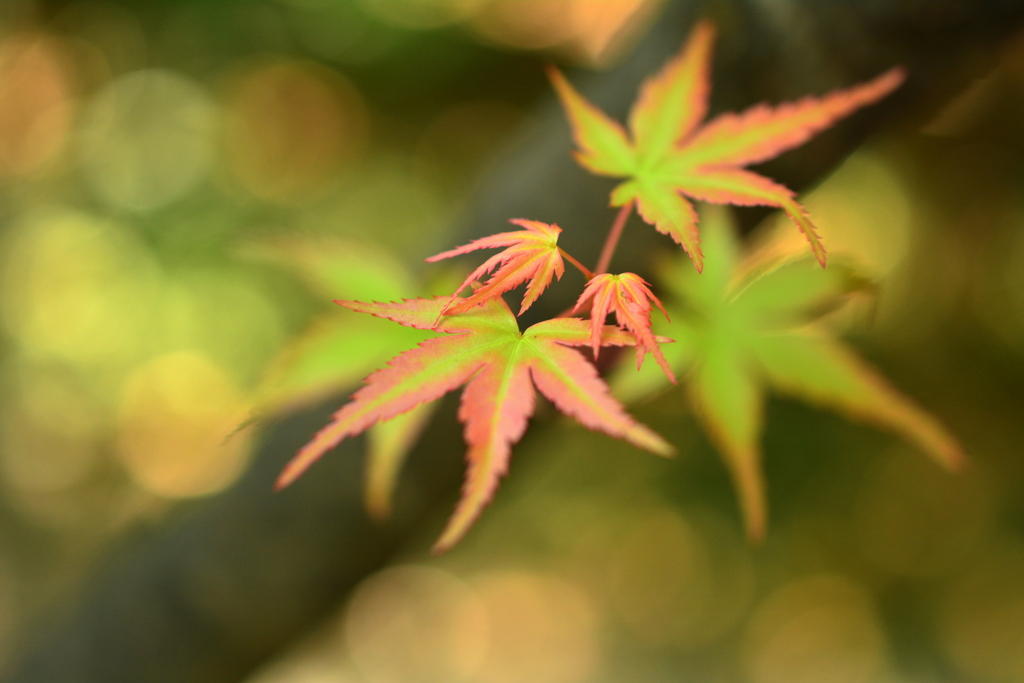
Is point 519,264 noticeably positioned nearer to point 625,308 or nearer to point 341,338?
point 625,308

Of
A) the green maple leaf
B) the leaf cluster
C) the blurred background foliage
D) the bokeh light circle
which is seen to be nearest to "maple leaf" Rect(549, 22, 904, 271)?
the leaf cluster

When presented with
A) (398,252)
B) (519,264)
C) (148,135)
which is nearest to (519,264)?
(519,264)

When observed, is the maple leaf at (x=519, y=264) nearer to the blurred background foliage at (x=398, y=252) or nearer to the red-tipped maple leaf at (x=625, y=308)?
the red-tipped maple leaf at (x=625, y=308)

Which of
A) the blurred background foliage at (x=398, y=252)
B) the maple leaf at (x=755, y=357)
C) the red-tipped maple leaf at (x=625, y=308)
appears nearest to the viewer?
the red-tipped maple leaf at (x=625, y=308)

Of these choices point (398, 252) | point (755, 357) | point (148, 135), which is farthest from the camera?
point (148, 135)

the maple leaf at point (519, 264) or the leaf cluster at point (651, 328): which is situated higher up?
the maple leaf at point (519, 264)

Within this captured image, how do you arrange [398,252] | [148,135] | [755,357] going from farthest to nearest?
[148,135] < [398,252] < [755,357]

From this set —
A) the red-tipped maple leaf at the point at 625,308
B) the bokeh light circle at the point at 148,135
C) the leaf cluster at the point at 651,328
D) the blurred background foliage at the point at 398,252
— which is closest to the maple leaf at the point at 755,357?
the leaf cluster at the point at 651,328
